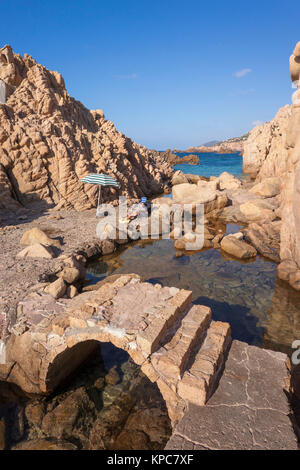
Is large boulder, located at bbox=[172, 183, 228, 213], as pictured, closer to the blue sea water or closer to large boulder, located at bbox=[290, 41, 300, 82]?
large boulder, located at bbox=[290, 41, 300, 82]

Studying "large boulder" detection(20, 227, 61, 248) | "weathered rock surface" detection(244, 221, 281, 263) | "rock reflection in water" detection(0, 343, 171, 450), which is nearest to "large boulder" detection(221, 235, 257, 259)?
"weathered rock surface" detection(244, 221, 281, 263)

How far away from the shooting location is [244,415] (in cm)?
424

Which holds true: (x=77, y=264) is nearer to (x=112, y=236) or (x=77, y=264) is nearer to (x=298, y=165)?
(x=112, y=236)

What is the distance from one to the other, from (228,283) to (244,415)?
7844 millimetres

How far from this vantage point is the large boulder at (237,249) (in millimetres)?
14258

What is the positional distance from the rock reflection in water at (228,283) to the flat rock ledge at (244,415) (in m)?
3.18

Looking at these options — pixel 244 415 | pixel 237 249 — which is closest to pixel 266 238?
pixel 237 249

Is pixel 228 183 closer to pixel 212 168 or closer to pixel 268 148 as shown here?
pixel 268 148

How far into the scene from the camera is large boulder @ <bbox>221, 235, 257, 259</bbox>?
46.8 ft

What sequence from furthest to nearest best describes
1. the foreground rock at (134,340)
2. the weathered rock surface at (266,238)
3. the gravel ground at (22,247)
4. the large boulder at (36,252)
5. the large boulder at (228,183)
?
1. the large boulder at (228,183)
2. the weathered rock surface at (266,238)
3. the large boulder at (36,252)
4. the gravel ground at (22,247)
5. the foreground rock at (134,340)

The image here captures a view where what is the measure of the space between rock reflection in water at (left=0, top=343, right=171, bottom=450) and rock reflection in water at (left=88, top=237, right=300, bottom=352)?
12.8 ft

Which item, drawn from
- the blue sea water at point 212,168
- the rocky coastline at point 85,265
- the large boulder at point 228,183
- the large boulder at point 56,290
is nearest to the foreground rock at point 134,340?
the rocky coastline at point 85,265

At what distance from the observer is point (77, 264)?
11.8 meters

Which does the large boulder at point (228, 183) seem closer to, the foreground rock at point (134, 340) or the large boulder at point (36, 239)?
the large boulder at point (36, 239)
